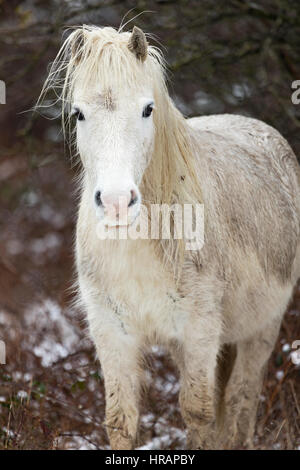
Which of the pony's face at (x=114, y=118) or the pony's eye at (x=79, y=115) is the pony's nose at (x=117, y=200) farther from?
the pony's eye at (x=79, y=115)

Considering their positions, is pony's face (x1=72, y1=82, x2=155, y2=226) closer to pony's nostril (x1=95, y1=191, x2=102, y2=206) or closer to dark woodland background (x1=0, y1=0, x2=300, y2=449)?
pony's nostril (x1=95, y1=191, x2=102, y2=206)

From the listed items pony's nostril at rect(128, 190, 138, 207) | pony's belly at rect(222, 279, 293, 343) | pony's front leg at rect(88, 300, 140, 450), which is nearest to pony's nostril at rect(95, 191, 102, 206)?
pony's nostril at rect(128, 190, 138, 207)

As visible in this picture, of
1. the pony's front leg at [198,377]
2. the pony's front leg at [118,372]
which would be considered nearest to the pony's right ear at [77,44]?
the pony's front leg at [118,372]

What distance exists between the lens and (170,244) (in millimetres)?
3234

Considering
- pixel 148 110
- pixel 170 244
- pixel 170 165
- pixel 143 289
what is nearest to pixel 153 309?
pixel 143 289

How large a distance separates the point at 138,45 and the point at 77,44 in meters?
0.27

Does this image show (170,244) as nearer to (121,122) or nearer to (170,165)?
(170,165)

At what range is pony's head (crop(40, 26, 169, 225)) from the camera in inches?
103

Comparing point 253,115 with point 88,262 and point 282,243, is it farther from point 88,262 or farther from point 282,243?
point 88,262

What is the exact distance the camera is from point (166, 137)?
3.12 m

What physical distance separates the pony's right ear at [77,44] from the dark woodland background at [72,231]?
2.31 ft

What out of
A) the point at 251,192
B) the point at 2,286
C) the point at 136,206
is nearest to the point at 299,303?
the point at 251,192

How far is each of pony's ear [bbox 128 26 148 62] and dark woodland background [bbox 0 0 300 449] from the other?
651 mm

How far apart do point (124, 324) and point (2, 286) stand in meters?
3.52
